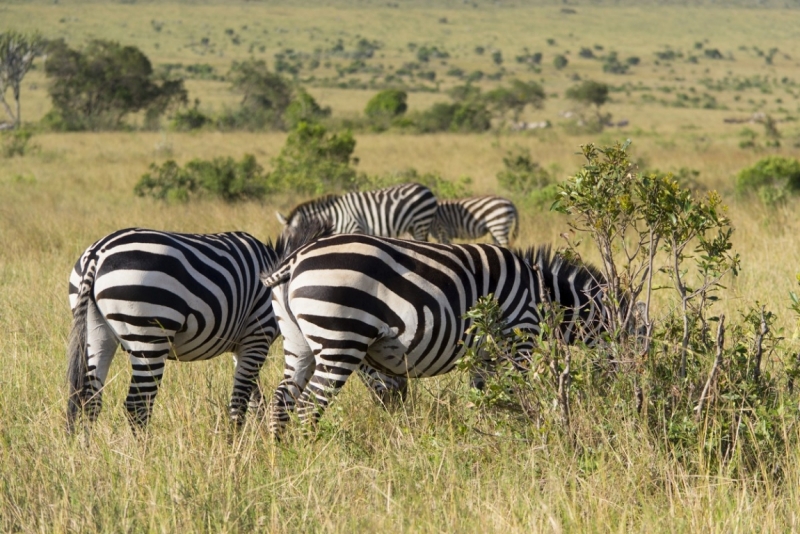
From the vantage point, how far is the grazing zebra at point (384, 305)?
12.5 ft

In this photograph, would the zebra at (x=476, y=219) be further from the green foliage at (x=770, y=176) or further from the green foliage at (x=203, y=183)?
the green foliage at (x=770, y=176)

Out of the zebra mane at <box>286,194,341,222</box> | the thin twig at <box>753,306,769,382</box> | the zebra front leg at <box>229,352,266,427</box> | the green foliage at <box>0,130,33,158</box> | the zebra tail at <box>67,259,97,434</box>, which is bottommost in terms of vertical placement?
the green foliage at <box>0,130,33,158</box>

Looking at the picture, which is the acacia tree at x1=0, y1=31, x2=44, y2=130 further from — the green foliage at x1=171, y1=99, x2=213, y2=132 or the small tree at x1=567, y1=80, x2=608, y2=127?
the small tree at x1=567, y1=80, x2=608, y2=127

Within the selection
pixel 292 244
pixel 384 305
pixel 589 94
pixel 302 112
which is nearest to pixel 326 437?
pixel 384 305

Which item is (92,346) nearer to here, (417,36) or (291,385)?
(291,385)

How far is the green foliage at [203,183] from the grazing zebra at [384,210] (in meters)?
3.58

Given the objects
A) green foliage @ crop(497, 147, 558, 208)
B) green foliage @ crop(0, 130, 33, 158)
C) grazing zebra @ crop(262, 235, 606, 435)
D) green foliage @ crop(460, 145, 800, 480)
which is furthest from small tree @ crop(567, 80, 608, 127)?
green foliage @ crop(460, 145, 800, 480)

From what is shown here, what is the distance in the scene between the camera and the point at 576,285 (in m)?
4.42

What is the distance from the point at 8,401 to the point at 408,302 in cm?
214

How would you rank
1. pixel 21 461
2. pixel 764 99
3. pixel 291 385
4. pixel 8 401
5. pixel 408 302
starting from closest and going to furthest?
pixel 21 461
pixel 408 302
pixel 291 385
pixel 8 401
pixel 764 99

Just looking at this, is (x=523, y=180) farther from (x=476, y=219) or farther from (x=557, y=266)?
(x=557, y=266)

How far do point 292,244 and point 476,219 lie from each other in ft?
23.0

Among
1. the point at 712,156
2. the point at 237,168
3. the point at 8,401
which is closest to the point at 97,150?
the point at 237,168

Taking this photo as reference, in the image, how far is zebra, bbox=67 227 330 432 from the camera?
160 inches
